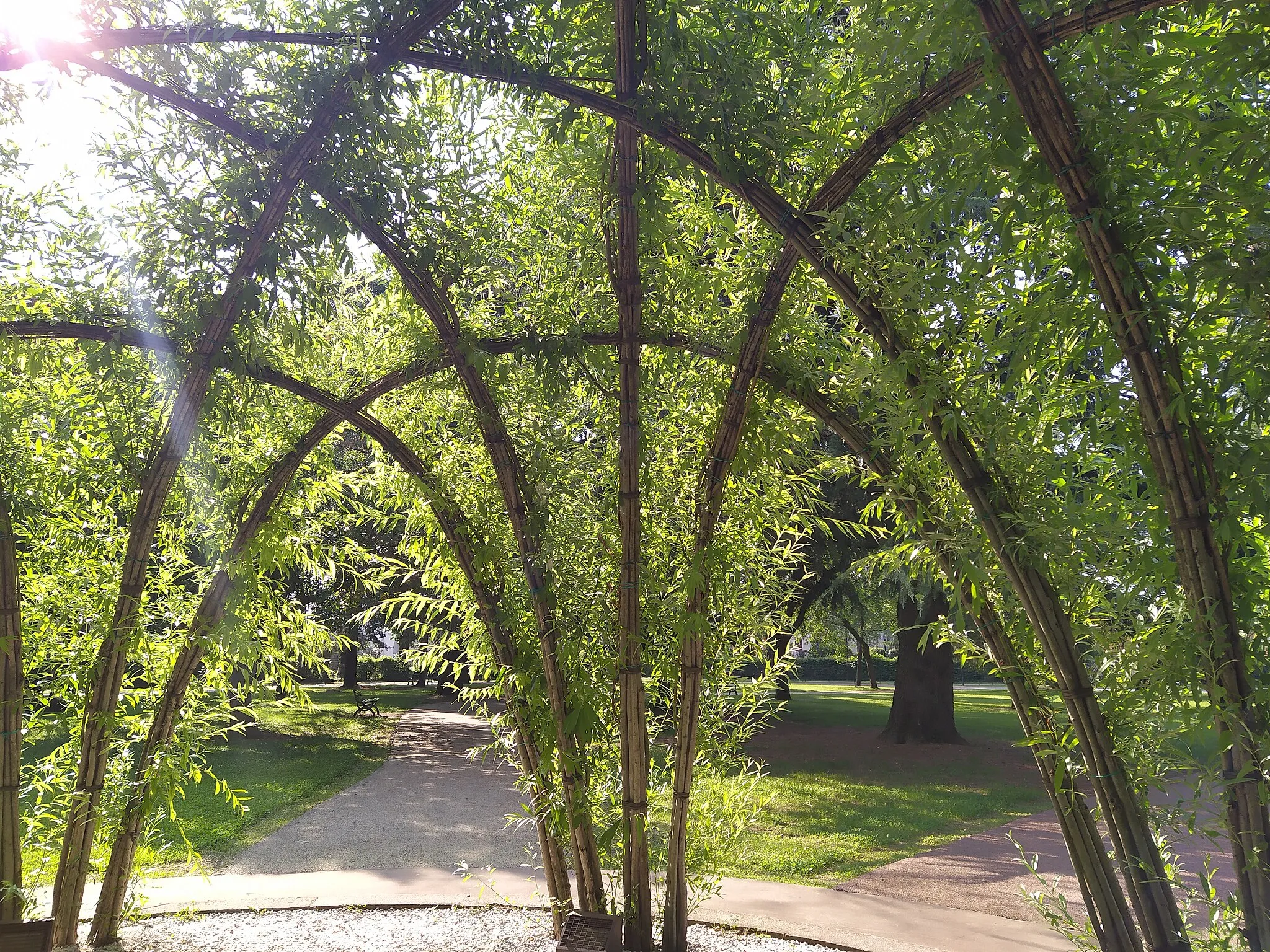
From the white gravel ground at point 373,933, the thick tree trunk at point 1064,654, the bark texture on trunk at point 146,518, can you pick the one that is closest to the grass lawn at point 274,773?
the white gravel ground at point 373,933

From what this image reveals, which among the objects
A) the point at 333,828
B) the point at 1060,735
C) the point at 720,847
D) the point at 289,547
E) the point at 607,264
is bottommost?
the point at 333,828

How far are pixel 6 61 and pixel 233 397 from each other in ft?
3.77

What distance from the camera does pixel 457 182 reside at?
2.64 metres

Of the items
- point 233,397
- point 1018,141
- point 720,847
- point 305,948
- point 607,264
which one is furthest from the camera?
point 305,948

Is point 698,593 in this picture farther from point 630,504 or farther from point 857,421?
point 857,421

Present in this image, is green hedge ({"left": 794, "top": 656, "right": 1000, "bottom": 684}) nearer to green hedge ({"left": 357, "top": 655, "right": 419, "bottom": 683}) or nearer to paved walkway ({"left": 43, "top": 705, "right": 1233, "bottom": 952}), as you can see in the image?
green hedge ({"left": 357, "top": 655, "right": 419, "bottom": 683})

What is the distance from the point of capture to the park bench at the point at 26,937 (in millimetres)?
2814

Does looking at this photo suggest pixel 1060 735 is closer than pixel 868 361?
No

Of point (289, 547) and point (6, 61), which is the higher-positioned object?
point (6, 61)

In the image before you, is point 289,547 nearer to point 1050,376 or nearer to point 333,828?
point 1050,376

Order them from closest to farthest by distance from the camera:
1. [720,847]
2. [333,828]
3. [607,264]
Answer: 1. [607,264]
2. [720,847]
3. [333,828]

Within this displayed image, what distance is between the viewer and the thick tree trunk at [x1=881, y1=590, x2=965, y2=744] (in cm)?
910

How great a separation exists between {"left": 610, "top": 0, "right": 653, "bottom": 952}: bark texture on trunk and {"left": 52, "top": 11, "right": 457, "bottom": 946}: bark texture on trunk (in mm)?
550

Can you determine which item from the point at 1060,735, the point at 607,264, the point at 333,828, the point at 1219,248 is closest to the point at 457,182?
the point at 607,264
